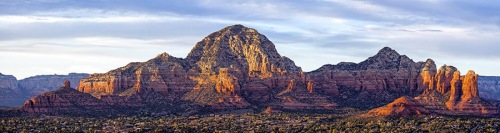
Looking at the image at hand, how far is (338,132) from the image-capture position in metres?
195

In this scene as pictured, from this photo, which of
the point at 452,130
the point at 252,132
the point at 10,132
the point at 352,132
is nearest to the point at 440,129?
the point at 452,130

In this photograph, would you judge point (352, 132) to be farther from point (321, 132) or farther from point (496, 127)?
point (496, 127)

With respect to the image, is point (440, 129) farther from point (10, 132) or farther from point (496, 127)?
point (10, 132)

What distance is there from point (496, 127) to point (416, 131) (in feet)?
53.7

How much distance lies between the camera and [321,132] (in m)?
199

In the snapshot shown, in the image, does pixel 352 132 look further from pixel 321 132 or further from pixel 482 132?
pixel 482 132

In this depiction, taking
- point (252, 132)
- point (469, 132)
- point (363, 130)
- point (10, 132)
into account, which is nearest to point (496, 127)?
point (469, 132)

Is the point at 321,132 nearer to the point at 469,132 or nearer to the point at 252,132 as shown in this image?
the point at 252,132

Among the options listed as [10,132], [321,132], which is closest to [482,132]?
[321,132]

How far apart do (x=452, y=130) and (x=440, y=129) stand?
151 inches

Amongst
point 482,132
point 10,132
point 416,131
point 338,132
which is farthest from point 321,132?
point 10,132

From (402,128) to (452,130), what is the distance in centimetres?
1017

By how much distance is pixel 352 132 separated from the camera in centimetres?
19462

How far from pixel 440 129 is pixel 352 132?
16.7 m
